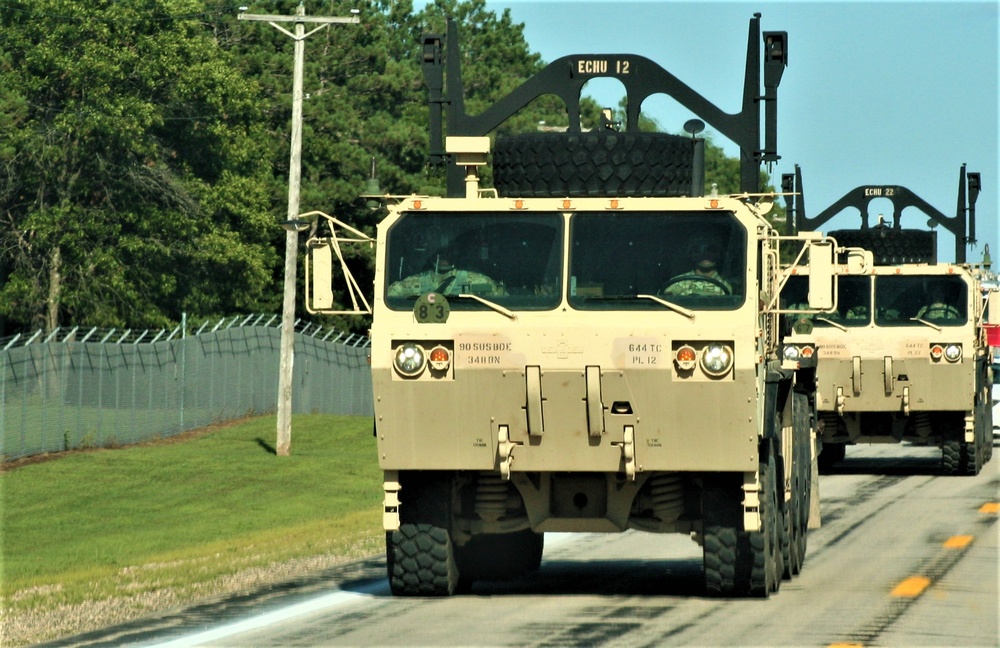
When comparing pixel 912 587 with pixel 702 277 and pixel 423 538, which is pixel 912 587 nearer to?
pixel 702 277

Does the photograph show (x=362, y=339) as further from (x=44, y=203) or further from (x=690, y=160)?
(x=690, y=160)

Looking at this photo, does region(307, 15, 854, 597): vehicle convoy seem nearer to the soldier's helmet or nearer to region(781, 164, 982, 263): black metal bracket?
the soldier's helmet

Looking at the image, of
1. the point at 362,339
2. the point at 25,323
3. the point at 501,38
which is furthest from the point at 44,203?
the point at 501,38

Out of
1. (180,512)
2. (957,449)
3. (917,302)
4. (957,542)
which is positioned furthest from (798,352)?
(180,512)

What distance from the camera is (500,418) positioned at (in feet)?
43.1

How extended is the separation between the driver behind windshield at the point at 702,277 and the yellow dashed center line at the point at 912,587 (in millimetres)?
2800

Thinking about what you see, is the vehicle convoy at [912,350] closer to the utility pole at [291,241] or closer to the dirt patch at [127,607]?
the dirt patch at [127,607]

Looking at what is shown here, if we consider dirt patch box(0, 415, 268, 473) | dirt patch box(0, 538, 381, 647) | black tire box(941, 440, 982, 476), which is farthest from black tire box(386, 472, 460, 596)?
dirt patch box(0, 415, 268, 473)

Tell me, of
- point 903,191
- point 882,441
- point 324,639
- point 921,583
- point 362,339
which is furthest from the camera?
point 362,339

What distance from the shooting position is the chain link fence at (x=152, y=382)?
3344cm

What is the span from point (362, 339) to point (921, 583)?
44.5 m

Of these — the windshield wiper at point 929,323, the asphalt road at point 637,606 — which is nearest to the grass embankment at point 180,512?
the asphalt road at point 637,606

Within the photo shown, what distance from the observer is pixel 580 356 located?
12883 millimetres

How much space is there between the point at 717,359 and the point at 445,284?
207 centimetres
